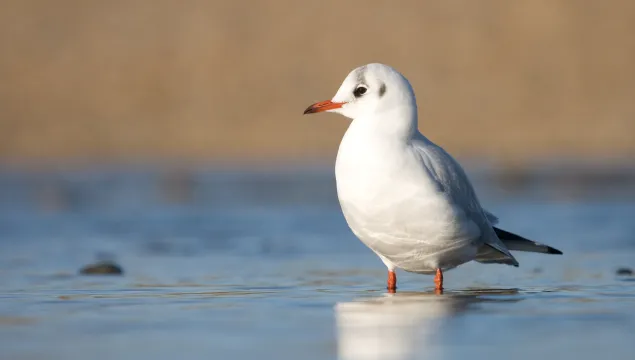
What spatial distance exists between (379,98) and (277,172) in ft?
68.5

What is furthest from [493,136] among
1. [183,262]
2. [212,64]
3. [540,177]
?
[183,262]

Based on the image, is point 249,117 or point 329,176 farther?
point 249,117

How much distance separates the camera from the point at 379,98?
7.24 metres

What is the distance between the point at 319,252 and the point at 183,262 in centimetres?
130

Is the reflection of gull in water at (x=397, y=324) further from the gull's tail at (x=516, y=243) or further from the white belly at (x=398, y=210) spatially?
the gull's tail at (x=516, y=243)

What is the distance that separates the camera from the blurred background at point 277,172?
6039 millimetres

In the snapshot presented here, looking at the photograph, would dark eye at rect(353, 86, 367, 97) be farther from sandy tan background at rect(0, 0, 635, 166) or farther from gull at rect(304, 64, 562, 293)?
sandy tan background at rect(0, 0, 635, 166)

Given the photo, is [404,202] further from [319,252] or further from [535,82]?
[535,82]

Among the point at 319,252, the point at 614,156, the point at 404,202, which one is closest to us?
the point at 404,202

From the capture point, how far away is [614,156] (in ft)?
108

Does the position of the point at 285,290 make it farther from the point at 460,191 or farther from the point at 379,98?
the point at 379,98

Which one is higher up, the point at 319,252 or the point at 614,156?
the point at 614,156

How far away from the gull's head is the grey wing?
256 millimetres

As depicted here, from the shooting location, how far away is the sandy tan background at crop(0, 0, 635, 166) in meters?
41.1
